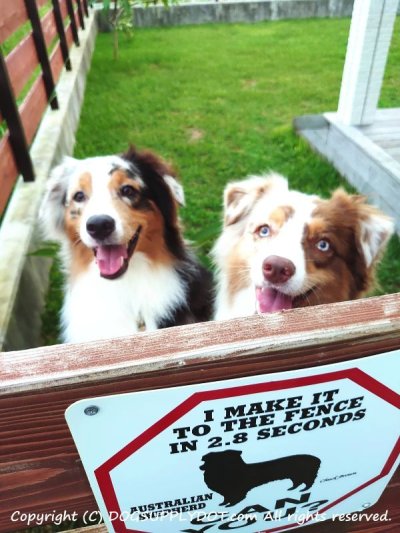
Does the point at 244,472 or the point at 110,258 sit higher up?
the point at 244,472

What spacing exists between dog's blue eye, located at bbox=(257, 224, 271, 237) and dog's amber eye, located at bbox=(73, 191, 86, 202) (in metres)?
0.77

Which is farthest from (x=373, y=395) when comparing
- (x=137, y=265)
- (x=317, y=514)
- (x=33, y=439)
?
(x=137, y=265)

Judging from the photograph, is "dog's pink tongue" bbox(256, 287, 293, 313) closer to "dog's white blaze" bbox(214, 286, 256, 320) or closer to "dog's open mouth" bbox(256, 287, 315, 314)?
"dog's open mouth" bbox(256, 287, 315, 314)

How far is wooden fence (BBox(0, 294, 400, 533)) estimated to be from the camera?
61 cm

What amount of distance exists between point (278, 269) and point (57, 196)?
1.18 metres

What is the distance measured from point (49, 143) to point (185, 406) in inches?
132

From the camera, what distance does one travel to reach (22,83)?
3270 millimetres

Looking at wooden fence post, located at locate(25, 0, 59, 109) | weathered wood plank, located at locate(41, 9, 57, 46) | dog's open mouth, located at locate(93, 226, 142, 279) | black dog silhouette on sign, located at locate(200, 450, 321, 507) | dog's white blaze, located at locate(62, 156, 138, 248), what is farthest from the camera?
weathered wood plank, located at locate(41, 9, 57, 46)

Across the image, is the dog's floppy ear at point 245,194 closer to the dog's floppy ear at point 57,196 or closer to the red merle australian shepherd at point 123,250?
the red merle australian shepherd at point 123,250

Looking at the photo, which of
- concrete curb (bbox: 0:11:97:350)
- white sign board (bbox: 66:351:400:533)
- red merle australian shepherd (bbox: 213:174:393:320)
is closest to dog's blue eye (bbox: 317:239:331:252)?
red merle australian shepherd (bbox: 213:174:393:320)

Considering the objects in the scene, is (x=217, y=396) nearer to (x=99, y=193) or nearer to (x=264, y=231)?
(x=264, y=231)

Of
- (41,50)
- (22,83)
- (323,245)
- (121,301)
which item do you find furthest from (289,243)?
(41,50)

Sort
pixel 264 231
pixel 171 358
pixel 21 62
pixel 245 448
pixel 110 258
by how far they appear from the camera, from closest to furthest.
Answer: pixel 171 358
pixel 245 448
pixel 264 231
pixel 110 258
pixel 21 62

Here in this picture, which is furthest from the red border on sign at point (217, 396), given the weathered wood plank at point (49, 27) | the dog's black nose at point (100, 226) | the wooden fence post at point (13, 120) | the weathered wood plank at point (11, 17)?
the weathered wood plank at point (49, 27)
